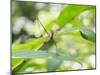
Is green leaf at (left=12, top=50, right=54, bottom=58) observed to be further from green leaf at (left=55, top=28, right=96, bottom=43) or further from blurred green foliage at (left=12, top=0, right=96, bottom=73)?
green leaf at (left=55, top=28, right=96, bottom=43)

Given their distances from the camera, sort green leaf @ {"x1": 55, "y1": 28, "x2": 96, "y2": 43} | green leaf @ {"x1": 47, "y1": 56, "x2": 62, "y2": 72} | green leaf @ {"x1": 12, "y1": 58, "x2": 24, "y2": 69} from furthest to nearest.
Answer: green leaf @ {"x1": 55, "y1": 28, "x2": 96, "y2": 43} < green leaf @ {"x1": 47, "y1": 56, "x2": 62, "y2": 72} < green leaf @ {"x1": 12, "y1": 58, "x2": 24, "y2": 69}

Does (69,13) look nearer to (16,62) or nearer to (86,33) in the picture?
(86,33)

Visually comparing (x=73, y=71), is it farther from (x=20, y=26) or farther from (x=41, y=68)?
(x=20, y=26)

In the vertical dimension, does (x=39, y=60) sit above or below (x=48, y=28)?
below

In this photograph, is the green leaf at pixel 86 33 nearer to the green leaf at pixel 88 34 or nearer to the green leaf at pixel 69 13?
the green leaf at pixel 88 34

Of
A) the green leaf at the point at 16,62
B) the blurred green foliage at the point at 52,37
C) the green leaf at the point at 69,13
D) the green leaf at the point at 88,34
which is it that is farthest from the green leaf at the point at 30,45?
the green leaf at the point at 88,34

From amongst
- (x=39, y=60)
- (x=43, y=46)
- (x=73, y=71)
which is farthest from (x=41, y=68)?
(x=73, y=71)

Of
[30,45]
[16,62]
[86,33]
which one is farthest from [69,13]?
[16,62]

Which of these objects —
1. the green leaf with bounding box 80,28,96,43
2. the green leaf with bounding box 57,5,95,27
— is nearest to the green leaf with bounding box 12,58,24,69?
the green leaf with bounding box 57,5,95,27
